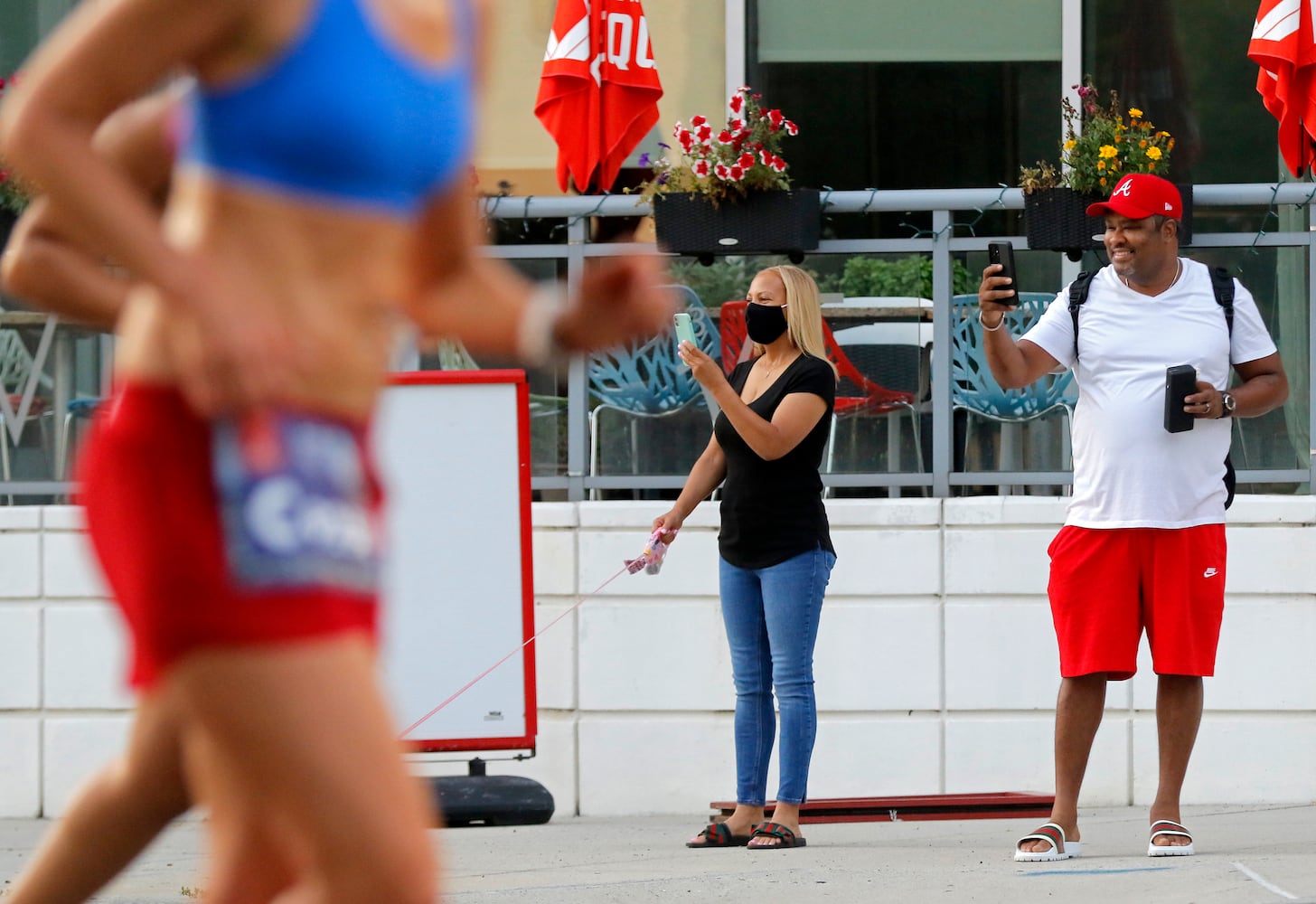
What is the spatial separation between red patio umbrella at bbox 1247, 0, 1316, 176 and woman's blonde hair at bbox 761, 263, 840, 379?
2.62 m

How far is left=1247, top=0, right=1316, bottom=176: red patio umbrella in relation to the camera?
742 centimetres

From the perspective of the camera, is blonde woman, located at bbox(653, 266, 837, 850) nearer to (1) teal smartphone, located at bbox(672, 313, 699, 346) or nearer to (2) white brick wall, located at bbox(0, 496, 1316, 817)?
(1) teal smartphone, located at bbox(672, 313, 699, 346)

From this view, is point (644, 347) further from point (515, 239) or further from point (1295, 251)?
point (1295, 251)

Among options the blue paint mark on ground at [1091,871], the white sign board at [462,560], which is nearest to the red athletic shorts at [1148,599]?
A: the blue paint mark on ground at [1091,871]

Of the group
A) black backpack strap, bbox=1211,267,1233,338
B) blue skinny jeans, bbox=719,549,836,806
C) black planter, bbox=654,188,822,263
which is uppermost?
black planter, bbox=654,188,822,263

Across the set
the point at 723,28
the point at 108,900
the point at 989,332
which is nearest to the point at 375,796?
the point at 108,900

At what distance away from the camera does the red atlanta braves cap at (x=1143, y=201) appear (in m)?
5.34

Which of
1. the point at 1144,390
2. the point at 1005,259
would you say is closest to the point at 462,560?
the point at 1005,259

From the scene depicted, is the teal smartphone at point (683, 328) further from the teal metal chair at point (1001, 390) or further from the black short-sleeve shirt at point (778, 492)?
the teal metal chair at point (1001, 390)

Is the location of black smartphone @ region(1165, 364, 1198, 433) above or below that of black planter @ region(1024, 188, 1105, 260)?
below

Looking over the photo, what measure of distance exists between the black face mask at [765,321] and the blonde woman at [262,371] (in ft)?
12.8

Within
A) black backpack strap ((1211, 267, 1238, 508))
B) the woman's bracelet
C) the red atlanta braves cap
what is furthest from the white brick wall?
the woman's bracelet

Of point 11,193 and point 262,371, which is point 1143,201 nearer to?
point 262,371

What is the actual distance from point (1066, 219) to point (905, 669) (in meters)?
1.86
